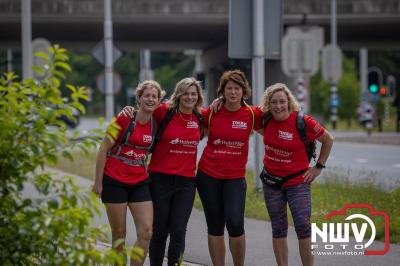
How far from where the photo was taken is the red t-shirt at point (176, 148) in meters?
7.49

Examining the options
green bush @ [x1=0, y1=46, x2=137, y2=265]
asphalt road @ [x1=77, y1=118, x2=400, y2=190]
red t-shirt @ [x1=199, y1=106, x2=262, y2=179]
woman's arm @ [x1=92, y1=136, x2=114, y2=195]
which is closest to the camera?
green bush @ [x1=0, y1=46, x2=137, y2=265]

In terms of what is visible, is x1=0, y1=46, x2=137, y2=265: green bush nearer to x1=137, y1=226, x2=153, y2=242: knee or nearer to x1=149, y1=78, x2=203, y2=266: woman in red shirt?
x1=137, y1=226, x2=153, y2=242: knee

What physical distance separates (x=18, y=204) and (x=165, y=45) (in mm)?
43018

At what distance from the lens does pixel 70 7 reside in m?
36.6

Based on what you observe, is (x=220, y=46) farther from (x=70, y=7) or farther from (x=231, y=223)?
(x=231, y=223)

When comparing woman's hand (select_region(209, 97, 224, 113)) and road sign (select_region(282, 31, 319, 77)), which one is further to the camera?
road sign (select_region(282, 31, 319, 77))

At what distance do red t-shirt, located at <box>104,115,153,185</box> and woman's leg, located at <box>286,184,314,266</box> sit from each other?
1167 mm

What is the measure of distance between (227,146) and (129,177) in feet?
2.67

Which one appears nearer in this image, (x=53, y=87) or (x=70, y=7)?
(x=53, y=87)

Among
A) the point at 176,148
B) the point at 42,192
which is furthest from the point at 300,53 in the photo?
the point at 42,192

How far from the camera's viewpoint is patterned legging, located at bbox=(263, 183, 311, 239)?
7383 mm

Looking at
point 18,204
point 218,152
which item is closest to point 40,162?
point 18,204

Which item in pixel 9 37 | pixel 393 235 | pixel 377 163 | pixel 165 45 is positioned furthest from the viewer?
pixel 165 45

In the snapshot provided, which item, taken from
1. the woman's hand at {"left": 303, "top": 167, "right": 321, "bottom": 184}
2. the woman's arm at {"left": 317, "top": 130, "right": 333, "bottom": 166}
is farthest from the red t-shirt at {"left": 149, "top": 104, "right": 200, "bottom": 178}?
the woman's arm at {"left": 317, "top": 130, "right": 333, "bottom": 166}
